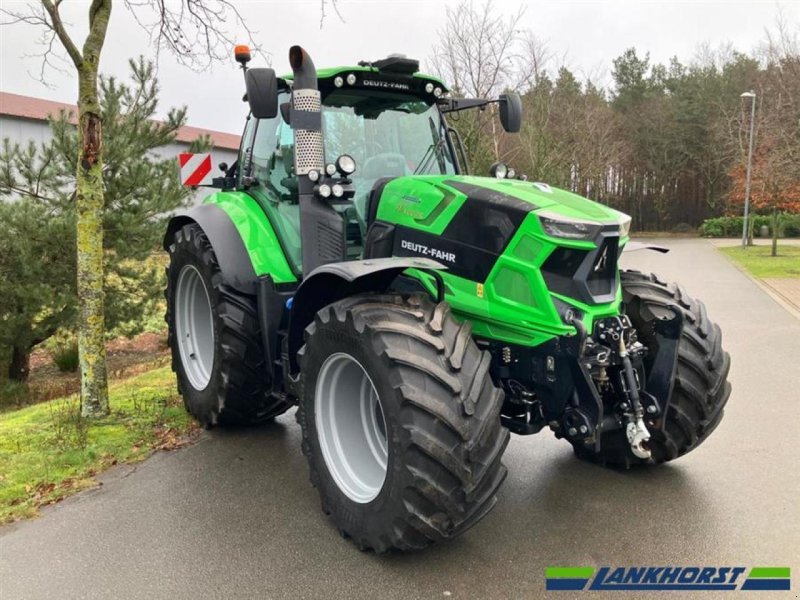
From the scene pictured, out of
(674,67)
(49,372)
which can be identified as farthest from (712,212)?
(49,372)

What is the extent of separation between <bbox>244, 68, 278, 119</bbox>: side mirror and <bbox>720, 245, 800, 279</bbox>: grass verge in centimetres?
1641

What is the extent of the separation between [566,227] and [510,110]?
6.04 ft

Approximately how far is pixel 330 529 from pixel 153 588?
0.91m

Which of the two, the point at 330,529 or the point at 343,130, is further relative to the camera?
the point at 343,130

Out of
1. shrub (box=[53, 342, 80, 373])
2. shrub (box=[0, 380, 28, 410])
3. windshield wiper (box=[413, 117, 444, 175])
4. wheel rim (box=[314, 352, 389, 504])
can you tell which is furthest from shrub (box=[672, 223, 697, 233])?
wheel rim (box=[314, 352, 389, 504])

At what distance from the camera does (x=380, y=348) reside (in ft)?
9.77

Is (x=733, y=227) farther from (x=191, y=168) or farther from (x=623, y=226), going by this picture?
(x=623, y=226)

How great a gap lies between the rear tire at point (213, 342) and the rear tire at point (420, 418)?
50.7 inches

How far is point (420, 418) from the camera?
2850 millimetres

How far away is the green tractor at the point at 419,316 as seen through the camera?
9.66 feet

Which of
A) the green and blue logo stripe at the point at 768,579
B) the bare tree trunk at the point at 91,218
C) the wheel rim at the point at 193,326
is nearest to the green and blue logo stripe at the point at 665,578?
the green and blue logo stripe at the point at 768,579

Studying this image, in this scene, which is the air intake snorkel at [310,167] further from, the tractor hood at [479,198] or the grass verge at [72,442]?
the grass verge at [72,442]

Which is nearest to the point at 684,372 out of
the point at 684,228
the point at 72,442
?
the point at 72,442

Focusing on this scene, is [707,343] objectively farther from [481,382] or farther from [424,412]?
[424,412]
